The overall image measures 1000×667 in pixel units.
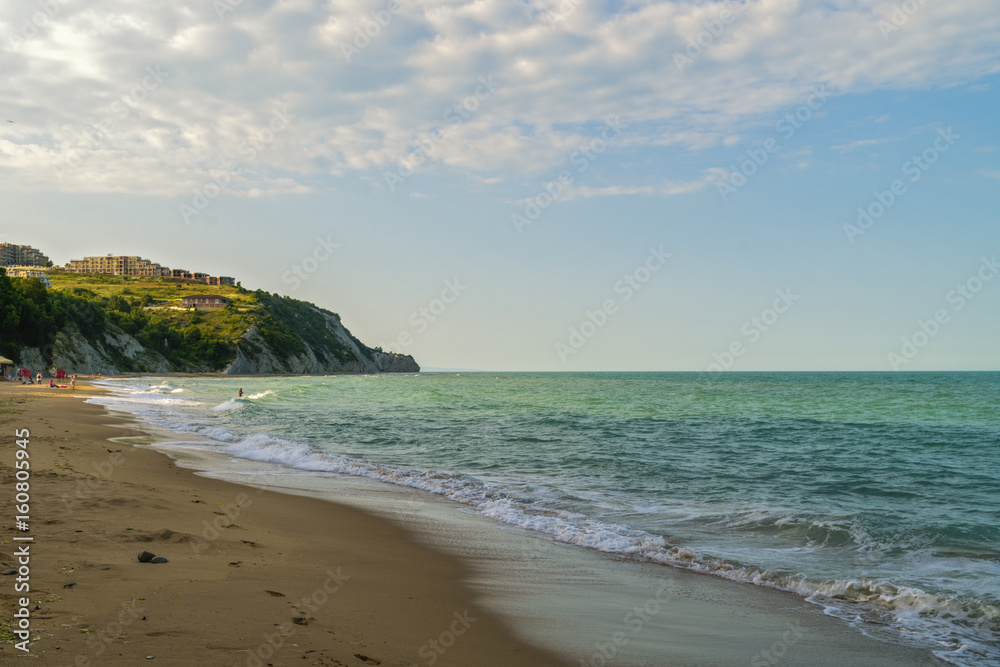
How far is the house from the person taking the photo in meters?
154

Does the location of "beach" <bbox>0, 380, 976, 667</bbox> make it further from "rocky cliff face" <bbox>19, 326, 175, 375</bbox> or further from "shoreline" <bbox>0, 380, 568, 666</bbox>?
"rocky cliff face" <bbox>19, 326, 175, 375</bbox>

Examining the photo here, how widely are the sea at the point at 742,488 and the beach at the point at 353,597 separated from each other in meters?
0.84

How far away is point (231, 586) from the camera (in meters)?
5.74

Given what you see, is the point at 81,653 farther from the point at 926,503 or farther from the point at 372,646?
the point at 926,503

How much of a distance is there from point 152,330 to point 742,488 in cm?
13363

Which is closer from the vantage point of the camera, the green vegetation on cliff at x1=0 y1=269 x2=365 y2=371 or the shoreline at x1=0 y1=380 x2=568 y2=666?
the shoreline at x1=0 y1=380 x2=568 y2=666

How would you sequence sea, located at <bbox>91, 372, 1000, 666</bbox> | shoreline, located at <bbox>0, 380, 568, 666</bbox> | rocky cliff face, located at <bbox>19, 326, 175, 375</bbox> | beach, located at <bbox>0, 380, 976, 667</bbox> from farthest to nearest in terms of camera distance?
rocky cliff face, located at <bbox>19, 326, 175, 375</bbox> < sea, located at <bbox>91, 372, 1000, 666</bbox> < beach, located at <bbox>0, 380, 976, 667</bbox> < shoreline, located at <bbox>0, 380, 568, 666</bbox>

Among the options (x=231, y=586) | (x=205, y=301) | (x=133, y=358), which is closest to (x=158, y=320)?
(x=205, y=301)

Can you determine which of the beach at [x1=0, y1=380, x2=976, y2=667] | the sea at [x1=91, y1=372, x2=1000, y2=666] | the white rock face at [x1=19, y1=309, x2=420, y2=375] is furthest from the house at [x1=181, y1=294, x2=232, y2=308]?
the beach at [x1=0, y1=380, x2=976, y2=667]

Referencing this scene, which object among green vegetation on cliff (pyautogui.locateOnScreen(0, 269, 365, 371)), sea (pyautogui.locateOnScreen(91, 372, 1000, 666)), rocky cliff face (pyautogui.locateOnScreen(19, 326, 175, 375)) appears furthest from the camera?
rocky cliff face (pyautogui.locateOnScreen(19, 326, 175, 375))

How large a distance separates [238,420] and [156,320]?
118839 millimetres

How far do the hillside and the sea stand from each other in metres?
55.7

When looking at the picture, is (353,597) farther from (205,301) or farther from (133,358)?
(205,301)

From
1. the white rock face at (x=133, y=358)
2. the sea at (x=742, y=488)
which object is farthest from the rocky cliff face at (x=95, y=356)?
the sea at (x=742, y=488)
